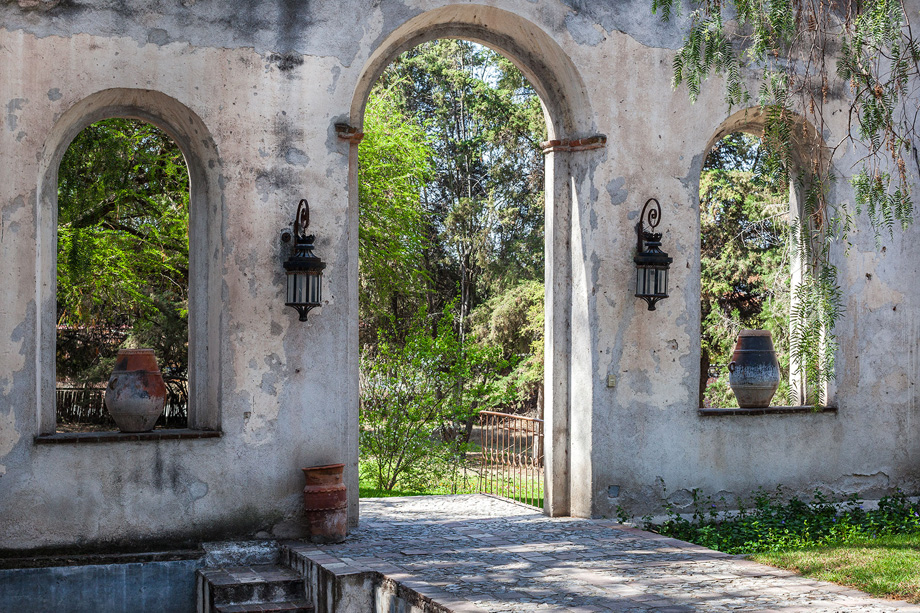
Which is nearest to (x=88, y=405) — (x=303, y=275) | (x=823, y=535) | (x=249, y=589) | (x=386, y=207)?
(x=386, y=207)

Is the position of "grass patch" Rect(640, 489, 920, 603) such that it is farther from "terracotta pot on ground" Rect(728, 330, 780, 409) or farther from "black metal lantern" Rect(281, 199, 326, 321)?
"black metal lantern" Rect(281, 199, 326, 321)

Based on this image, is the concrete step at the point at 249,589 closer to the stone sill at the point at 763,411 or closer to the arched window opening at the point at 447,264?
the stone sill at the point at 763,411

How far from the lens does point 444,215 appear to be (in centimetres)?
2456

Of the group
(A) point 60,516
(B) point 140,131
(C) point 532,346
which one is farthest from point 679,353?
(C) point 532,346

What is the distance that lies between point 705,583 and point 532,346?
12.9 metres

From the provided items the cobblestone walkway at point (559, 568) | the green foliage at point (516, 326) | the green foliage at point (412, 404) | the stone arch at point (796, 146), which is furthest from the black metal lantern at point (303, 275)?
the green foliage at point (516, 326)

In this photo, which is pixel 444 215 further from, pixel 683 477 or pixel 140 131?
pixel 683 477

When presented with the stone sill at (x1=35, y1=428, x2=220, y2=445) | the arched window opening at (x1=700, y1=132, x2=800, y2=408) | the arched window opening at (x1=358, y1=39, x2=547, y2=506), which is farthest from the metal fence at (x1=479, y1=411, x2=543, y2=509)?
the arched window opening at (x1=700, y1=132, x2=800, y2=408)

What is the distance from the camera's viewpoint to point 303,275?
6.86 meters

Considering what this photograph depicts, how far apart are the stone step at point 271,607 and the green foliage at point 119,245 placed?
6.37 metres

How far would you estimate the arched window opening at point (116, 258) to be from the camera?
454 inches

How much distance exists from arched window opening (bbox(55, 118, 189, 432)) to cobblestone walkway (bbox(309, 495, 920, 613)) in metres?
5.58

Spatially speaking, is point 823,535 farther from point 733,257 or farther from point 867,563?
point 733,257

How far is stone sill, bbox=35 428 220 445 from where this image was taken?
6.45 metres
